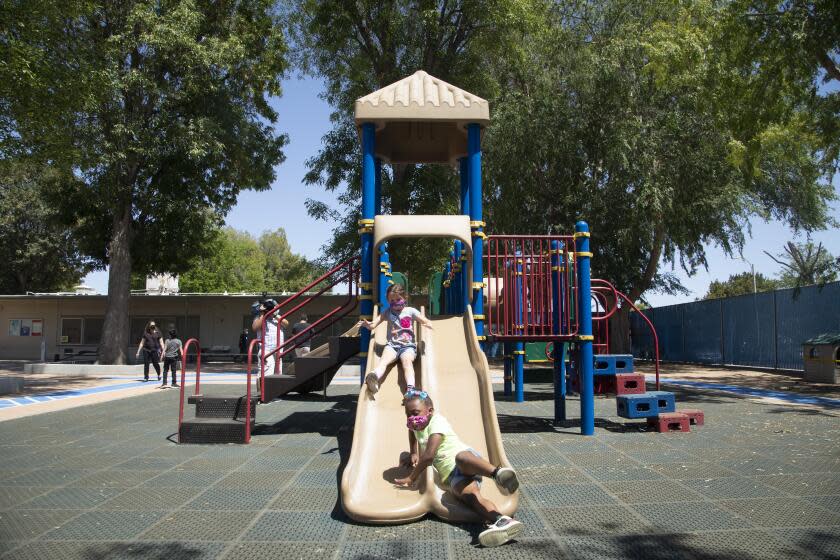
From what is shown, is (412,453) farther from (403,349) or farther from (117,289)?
(117,289)

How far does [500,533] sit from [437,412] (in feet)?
5.03

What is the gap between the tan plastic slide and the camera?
4727 millimetres

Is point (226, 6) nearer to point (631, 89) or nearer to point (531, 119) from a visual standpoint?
point (531, 119)

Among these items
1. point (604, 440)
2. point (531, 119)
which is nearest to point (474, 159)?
point (604, 440)

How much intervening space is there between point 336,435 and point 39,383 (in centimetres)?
1383

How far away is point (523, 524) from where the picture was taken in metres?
4.57

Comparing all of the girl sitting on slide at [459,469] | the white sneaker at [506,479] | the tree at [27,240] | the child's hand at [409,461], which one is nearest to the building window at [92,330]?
the tree at [27,240]

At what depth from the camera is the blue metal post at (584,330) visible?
8.52 m

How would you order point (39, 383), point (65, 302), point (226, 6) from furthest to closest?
point (65, 302) < point (226, 6) < point (39, 383)

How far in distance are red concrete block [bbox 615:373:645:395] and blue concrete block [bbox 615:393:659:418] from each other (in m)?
0.38

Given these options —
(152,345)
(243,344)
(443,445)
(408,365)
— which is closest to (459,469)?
(443,445)

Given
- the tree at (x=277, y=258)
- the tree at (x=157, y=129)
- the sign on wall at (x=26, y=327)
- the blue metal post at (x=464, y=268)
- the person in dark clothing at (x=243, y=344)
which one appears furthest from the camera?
the tree at (x=277, y=258)

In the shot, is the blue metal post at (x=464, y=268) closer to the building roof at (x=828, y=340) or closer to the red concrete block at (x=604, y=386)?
the red concrete block at (x=604, y=386)

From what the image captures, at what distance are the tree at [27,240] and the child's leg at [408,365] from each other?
37.7m
